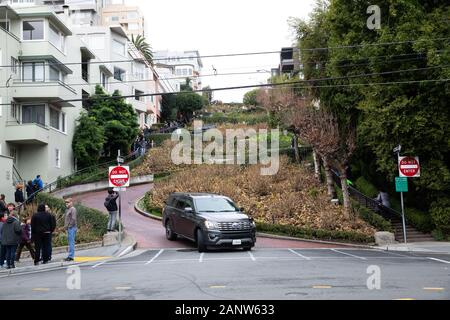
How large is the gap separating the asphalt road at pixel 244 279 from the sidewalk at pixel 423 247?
3.29 metres

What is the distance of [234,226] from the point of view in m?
17.5

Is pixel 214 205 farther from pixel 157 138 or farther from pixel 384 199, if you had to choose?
pixel 157 138

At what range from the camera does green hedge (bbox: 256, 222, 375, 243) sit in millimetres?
21578

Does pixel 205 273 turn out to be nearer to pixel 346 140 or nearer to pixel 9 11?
pixel 346 140

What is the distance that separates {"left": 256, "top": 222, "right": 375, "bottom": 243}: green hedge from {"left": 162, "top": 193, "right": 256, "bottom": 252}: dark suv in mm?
4541

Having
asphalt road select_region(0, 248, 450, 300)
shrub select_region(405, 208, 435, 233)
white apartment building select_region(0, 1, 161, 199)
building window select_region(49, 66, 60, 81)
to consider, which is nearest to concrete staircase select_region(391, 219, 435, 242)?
shrub select_region(405, 208, 435, 233)

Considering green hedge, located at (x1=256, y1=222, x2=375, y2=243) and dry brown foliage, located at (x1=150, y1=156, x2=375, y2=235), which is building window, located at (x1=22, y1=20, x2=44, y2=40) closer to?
dry brown foliage, located at (x1=150, y1=156, x2=375, y2=235)

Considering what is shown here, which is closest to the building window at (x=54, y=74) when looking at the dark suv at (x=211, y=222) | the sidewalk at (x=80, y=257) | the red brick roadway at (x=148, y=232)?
the red brick roadway at (x=148, y=232)

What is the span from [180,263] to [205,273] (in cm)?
243

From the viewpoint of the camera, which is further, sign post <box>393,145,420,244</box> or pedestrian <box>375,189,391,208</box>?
pedestrian <box>375,189,391,208</box>

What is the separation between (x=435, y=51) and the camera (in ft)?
68.4

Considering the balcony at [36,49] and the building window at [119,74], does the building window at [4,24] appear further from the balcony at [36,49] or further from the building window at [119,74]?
the building window at [119,74]

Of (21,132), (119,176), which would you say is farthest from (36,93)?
(119,176)
